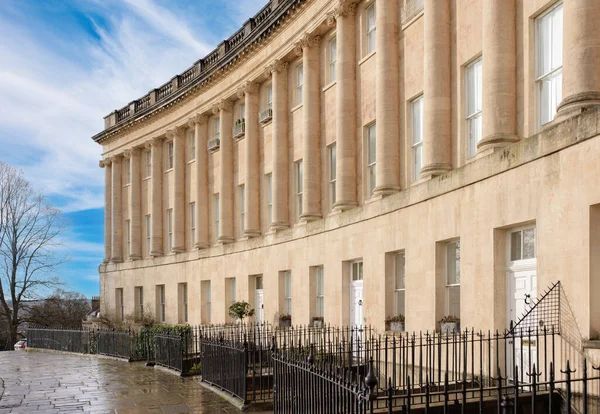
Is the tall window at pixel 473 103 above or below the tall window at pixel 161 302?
above

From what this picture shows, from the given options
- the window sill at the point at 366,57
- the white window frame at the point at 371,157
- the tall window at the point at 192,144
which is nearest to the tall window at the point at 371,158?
the white window frame at the point at 371,157

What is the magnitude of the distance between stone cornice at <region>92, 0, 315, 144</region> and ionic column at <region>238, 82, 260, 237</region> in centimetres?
163

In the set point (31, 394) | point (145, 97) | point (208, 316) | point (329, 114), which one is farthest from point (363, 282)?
point (145, 97)

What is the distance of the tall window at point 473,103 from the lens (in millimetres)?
15289

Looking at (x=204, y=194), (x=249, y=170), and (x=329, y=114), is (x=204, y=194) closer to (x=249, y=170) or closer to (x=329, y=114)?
(x=249, y=170)

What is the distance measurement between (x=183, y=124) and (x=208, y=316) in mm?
9449

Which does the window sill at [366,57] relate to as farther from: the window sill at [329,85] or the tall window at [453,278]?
the tall window at [453,278]

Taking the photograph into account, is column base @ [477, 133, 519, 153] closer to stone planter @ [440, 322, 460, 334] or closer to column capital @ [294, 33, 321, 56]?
stone planter @ [440, 322, 460, 334]

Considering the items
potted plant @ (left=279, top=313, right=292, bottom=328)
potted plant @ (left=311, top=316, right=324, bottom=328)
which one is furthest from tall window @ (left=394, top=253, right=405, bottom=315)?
potted plant @ (left=279, top=313, right=292, bottom=328)

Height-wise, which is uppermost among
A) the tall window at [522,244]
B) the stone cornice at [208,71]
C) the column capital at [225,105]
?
the stone cornice at [208,71]

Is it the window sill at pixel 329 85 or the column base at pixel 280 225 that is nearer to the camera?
the window sill at pixel 329 85

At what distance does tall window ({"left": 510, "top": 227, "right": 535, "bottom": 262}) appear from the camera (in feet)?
41.1

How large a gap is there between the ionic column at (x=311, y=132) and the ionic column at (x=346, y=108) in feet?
6.67

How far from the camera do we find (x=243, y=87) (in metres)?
28.3
